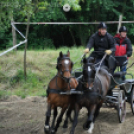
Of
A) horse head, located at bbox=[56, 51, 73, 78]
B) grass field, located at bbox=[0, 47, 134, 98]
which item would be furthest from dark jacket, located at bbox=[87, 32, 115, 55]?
grass field, located at bbox=[0, 47, 134, 98]

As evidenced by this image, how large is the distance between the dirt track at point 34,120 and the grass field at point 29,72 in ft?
3.50

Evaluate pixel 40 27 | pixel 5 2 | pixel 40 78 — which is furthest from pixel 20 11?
pixel 40 27

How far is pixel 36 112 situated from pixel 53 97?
7.43 feet

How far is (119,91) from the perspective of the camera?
6.88m

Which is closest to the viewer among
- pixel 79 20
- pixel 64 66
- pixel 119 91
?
pixel 64 66

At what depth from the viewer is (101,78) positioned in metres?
6.41

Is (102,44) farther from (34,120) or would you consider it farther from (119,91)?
(34,120)

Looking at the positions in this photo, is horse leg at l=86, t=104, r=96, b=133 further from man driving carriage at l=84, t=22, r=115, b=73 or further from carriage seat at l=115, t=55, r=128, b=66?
carriage seat at l=115, t=55, r=128, b=66

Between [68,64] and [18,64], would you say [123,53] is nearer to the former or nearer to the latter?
[68,64]

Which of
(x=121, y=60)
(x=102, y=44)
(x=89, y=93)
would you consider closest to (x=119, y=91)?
(x=121, y=60)

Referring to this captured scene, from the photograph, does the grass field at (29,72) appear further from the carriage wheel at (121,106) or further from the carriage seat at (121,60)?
the carriage wheel at (121,106)

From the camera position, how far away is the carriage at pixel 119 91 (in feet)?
22.1

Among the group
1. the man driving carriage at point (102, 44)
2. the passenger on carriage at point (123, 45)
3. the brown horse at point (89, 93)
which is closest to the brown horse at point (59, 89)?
the brown horse at point (89, 93)

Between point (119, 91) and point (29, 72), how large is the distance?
494 cm
